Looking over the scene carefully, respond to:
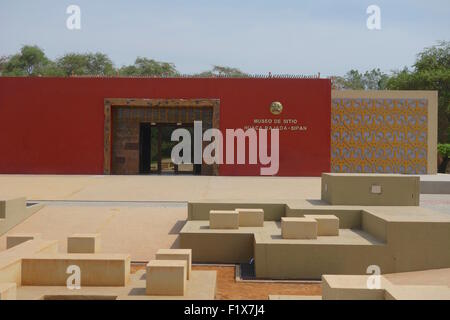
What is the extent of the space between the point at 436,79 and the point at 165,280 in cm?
3782

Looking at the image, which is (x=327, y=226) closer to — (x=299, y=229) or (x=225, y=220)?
(x=299, y=229)

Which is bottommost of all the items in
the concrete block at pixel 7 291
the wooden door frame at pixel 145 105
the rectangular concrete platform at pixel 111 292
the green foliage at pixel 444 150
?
the rectangular concrete platform at pixel 111 292

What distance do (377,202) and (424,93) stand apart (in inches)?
589

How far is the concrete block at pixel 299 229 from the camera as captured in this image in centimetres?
873

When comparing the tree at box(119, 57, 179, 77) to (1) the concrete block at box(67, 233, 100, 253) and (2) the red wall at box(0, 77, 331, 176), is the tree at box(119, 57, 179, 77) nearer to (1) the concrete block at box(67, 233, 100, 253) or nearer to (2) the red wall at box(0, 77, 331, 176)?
(2) the red wall at box(0, 77, 331, 176)

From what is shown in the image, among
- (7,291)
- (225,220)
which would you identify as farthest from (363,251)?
(7,291)

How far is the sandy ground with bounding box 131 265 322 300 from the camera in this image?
7070 mm

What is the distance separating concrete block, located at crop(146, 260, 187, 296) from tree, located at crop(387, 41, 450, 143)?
117 ft

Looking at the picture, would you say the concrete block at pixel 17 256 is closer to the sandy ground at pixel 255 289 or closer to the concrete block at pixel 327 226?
the sandy ground at pixel 255 289

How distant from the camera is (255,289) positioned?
752cm

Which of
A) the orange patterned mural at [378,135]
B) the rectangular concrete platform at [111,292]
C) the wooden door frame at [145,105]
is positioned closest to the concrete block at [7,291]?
the rectangular concrete platform at [111,292]

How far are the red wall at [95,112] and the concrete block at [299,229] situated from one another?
1364cm

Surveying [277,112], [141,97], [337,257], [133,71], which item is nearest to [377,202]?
[337,257]
